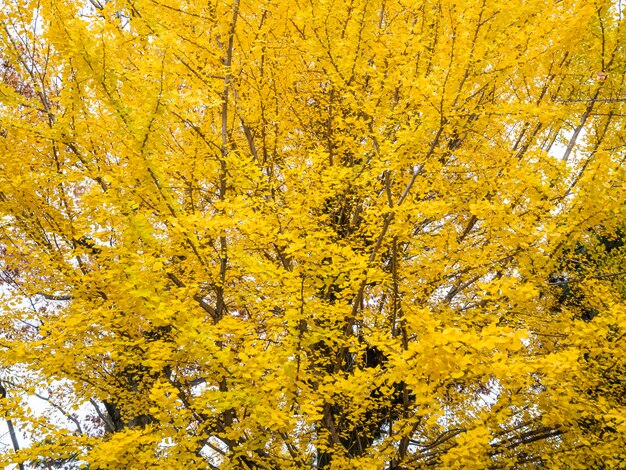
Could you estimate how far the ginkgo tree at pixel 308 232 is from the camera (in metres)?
3.10

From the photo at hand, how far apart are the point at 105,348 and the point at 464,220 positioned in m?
4.21

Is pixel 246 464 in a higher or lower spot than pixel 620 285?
lower

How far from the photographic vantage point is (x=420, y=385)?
2.64 meters

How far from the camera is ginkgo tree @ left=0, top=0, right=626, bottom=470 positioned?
122 inches

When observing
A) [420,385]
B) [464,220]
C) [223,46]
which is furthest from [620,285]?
[223,46]

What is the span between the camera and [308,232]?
330 cm

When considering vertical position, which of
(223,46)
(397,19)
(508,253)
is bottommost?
(508,253)

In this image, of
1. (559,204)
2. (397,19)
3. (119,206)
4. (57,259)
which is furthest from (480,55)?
(57,259)

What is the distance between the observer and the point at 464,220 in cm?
566

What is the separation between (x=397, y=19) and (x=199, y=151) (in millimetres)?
2880

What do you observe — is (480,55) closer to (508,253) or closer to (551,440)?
(508,253)

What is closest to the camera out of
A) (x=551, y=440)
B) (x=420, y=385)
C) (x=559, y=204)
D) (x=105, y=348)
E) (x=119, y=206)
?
(x=420, y=385)

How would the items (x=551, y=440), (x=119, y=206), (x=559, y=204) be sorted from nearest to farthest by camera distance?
(x=119, y=206) → (x=551, y=440) → (x=559, y=204)

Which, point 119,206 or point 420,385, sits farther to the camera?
point 119,206
